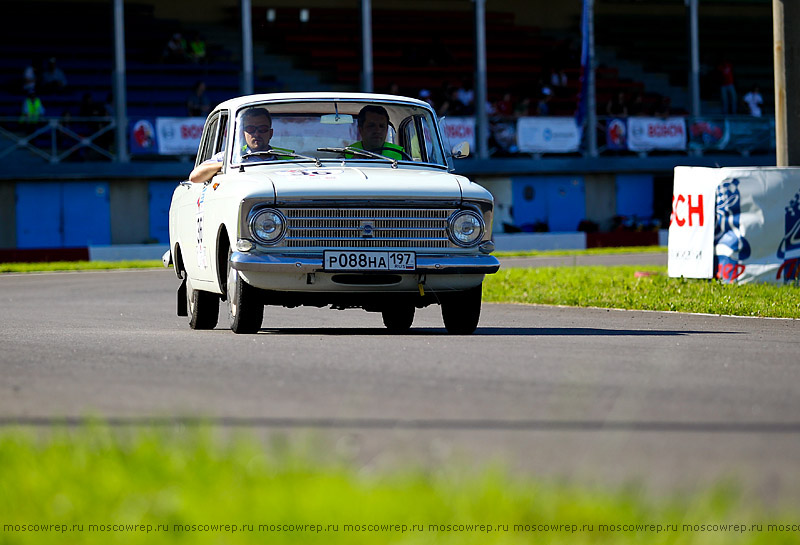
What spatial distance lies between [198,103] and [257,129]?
2276 centimetres

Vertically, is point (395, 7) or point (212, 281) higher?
point (395, 7)

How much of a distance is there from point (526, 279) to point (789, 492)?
45.9 feet

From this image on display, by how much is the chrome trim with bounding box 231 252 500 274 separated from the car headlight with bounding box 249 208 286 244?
13 cm

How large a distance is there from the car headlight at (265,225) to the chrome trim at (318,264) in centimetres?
13

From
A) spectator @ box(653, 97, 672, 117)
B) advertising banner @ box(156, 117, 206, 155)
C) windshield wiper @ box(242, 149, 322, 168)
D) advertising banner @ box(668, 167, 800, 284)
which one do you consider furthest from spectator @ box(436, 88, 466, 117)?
windshield wiper @ box(242, 149, 322, 168)

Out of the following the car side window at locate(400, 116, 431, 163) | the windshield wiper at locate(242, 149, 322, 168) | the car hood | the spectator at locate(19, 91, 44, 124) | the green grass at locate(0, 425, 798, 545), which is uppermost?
the spectator at locate(19, 91, 44, 124)

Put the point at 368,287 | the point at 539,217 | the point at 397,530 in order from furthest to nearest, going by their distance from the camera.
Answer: the point at 539,217 → the point at 368,287 → the point at 397,530

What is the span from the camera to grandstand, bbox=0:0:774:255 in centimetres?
3300

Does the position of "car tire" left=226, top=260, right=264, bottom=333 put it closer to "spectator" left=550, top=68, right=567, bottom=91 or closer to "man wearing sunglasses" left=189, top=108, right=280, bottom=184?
"man wearing sunglasses" left=189, top=108, right=280, bottom=184

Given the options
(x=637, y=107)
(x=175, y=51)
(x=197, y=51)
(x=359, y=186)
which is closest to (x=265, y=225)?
(x=359, y=186)

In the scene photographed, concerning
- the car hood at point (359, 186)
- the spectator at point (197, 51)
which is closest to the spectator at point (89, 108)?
the spectator at point (197, 51)

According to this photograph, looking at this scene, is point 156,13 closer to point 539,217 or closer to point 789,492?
point 539,217

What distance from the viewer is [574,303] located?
566 inches

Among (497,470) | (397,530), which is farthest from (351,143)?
(397,530)
